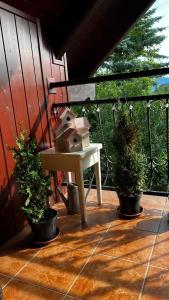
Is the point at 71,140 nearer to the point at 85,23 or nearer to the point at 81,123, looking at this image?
the point at 81,123

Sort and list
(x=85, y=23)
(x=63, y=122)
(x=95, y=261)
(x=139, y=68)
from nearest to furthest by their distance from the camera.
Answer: (x=95, y=261)
(x=63, y=122)
(x=85, y=23)
(x=139, y=68)

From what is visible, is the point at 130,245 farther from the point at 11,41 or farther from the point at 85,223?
the point at 11,41

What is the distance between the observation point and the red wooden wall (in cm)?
174

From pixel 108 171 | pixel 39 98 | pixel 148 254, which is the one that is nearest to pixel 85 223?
pixel 148 254

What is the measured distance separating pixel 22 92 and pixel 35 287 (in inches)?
55.3

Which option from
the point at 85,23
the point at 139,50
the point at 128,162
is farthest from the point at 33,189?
the point at 139,50

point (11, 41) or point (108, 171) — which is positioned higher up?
point (11, 41)

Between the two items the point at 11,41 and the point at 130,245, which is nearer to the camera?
the point at 130,245

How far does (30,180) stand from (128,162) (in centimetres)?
77

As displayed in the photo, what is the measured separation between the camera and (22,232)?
6.33ft

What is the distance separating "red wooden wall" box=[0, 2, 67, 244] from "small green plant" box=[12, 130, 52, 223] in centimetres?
18

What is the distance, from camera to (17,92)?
1874 mm

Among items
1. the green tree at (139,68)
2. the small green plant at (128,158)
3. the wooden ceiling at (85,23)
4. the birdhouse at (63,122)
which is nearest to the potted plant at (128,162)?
the small green plant at (128,158)

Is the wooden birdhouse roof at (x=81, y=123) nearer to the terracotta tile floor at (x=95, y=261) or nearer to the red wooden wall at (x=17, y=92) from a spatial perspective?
the red wooden wall at (x=17, y=92)
